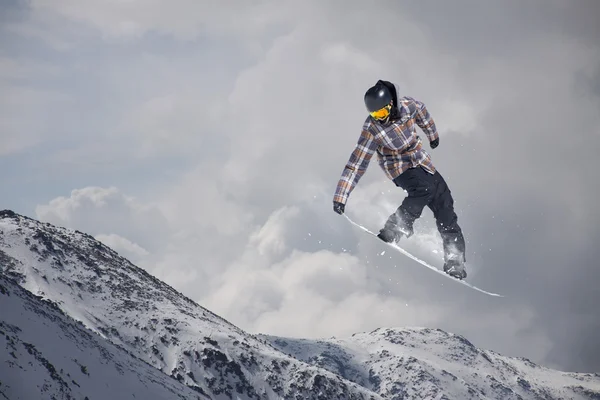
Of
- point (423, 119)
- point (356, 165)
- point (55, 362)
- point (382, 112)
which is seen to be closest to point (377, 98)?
point (382, 112)

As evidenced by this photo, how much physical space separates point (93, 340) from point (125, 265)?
391ft

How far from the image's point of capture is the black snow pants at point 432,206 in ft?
46.4

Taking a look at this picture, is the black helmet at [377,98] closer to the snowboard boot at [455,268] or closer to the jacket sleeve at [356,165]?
the jacket sleeve at [356,165]

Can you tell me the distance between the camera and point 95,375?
104 ft

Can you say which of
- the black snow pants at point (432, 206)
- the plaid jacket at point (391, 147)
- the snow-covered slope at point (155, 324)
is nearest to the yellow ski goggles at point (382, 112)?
the plaid jacket at point (391, 147)

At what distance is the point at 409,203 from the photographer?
1424 cm

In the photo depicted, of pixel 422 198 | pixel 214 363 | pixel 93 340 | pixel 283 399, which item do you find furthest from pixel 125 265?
pixel 422 198

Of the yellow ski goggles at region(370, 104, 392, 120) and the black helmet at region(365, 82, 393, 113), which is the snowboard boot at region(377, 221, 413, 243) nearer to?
the yellow ski goggles at region(370, 104, 392, 120)

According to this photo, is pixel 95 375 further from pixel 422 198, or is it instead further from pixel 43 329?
pixel 422 198

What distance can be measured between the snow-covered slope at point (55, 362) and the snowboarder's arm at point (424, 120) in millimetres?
15286

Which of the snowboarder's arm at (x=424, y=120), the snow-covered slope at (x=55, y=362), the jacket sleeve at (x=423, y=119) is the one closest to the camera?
the jacket sleeve at (x=423, y=119)

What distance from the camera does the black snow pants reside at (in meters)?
14.1

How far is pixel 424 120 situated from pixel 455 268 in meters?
3.71

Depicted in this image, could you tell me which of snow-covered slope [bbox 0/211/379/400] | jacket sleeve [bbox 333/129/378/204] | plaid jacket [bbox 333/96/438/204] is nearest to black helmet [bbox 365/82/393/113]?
plaid jacket [bbox 333/96/438/204]
